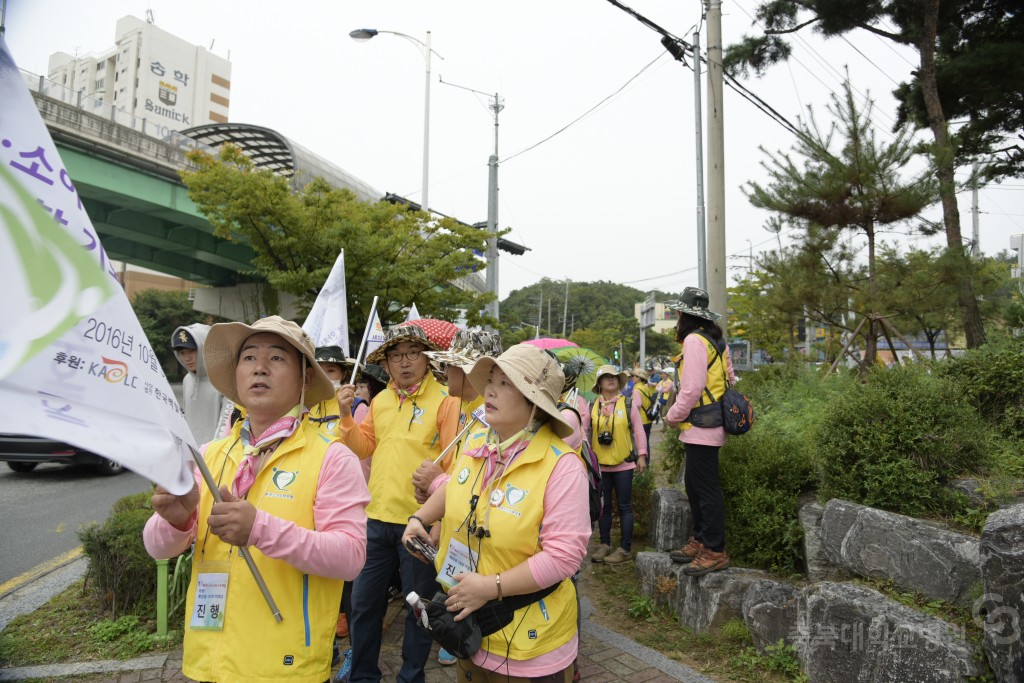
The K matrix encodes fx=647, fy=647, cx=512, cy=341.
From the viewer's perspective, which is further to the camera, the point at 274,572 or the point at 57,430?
the point at 274,572

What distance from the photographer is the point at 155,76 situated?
70.1m

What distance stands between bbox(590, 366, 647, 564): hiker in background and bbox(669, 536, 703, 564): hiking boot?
1464 millimetres

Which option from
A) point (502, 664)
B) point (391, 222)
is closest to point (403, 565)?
point (502, 664)

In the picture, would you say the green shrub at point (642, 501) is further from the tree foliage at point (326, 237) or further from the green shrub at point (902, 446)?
the tree foliage at point (326, 237)

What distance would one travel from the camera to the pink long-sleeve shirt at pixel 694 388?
170 inches

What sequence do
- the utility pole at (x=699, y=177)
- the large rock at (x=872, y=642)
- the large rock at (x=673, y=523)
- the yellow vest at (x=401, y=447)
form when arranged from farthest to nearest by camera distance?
the utility pole at (x=699, y=177)
the large rock at (x=673, y=523)
the yellow vest at (x=401, y=447)
the large rock at (x=872, y=642)

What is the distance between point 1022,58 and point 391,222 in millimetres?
11874

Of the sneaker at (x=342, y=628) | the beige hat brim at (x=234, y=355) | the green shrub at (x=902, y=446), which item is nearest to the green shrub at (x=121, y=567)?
the sneaker at (x=342, y=628)

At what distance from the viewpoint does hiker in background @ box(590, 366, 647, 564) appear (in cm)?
628

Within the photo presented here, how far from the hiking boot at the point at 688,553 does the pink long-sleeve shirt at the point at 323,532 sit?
10.5 feet

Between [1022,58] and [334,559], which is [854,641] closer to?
[334,559]

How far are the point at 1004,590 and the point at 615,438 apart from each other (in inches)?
148

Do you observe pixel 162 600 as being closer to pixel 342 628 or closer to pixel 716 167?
pixel 342 628

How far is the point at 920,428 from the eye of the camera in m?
3.87
